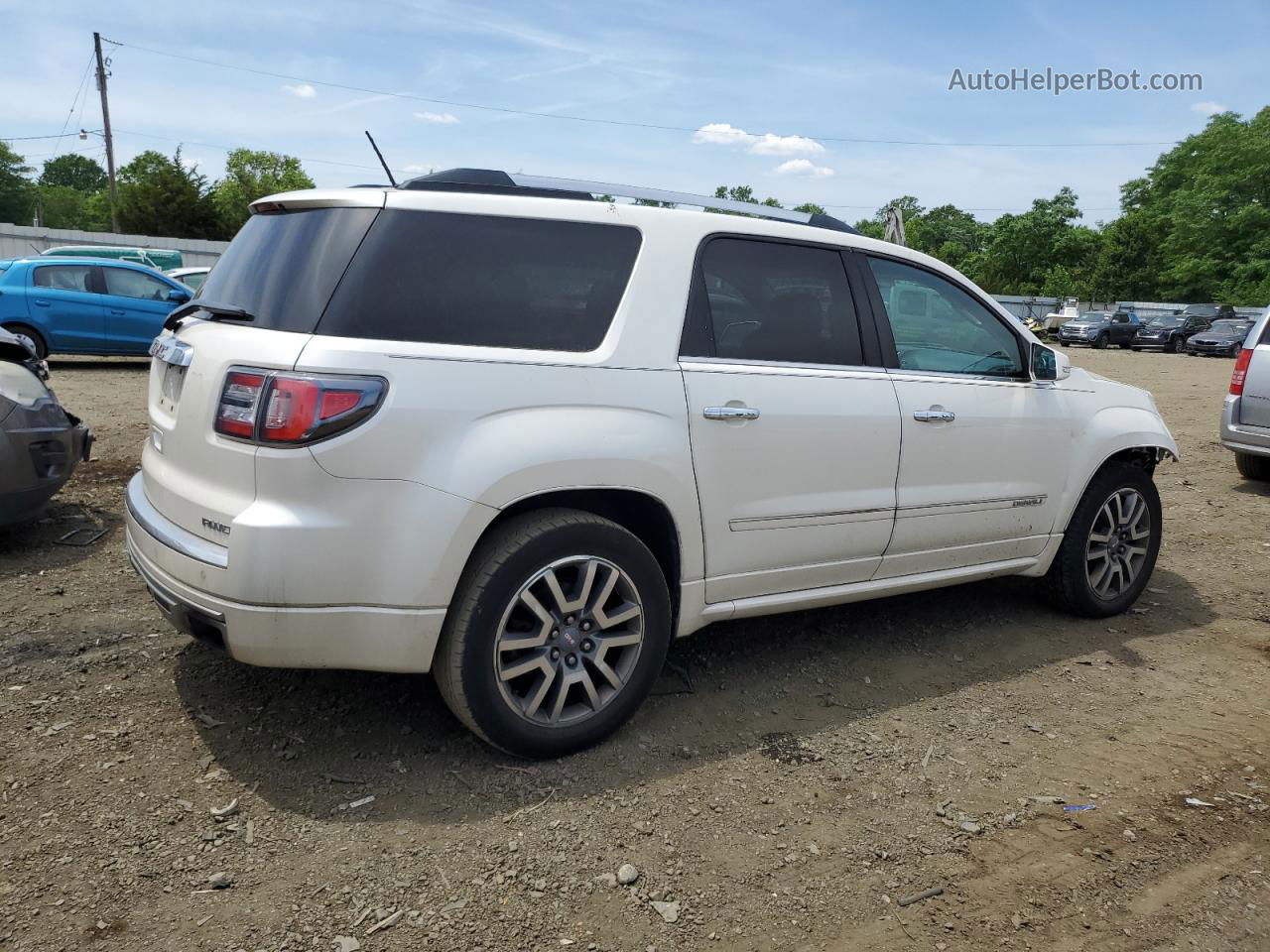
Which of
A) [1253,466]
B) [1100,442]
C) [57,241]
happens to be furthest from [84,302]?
[57,241]

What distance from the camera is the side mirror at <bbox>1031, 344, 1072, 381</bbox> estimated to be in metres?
4.50

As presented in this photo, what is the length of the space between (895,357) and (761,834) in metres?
2.04

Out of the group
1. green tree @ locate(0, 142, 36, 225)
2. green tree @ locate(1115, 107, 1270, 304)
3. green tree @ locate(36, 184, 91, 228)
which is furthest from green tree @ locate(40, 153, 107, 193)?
green tree @ locate(1115, 107, 1270, 304)

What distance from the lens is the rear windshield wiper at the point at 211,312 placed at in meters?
3.09

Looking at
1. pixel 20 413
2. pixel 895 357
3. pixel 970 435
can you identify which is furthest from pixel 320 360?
pixel 20 413

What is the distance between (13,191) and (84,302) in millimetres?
68079

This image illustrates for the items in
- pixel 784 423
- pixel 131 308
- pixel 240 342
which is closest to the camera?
pixel 240 342

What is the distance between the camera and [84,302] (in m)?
13.9

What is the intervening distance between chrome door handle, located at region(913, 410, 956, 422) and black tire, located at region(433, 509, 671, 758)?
1.37 metres

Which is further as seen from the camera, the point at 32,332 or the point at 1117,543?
the point at 32,332

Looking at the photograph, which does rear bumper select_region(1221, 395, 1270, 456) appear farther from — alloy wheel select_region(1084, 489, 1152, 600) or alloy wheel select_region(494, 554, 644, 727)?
alloy wheel select_region(494, 554, 644, 727)

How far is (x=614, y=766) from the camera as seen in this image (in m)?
3.26

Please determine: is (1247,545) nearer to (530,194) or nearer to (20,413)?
(530,194)

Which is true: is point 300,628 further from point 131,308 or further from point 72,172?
point 72,172
